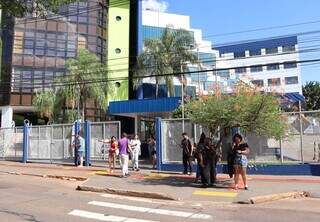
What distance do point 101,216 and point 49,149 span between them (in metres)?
17.7

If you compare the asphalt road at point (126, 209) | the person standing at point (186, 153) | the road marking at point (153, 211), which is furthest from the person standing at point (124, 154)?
the road marking at point (153, 211)

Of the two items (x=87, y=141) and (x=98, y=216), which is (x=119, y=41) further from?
(x=98, y=216)

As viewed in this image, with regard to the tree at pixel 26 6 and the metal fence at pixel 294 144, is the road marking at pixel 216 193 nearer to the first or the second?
the metal fence at pixel 294 144

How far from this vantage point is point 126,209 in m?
12.4

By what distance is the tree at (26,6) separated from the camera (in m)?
12.3

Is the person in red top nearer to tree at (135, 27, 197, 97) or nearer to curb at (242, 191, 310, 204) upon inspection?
curb at (242, 191, 310, 204)

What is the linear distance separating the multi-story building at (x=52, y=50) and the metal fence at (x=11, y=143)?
13535mm

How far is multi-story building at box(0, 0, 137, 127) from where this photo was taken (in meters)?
47.0

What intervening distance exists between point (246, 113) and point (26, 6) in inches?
307

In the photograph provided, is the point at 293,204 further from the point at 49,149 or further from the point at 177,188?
the point at 49,149

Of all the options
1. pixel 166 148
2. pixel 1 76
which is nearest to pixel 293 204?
pixel 166 148

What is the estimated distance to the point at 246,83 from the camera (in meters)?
17.8

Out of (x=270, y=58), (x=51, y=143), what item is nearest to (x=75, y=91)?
(x=51, y=143)

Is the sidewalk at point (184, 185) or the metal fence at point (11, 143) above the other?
the metal fence at point (11, 143)
